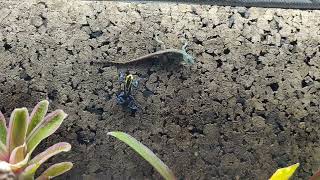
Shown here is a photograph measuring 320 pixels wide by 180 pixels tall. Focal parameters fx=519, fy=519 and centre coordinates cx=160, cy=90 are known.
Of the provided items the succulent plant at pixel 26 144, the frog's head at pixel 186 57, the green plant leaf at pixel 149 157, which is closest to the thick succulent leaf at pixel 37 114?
the succulent plant at pixel 26 144

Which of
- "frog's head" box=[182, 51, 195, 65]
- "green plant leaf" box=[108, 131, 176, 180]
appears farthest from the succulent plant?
"frog's head" box=[182, 51, 195, 65]

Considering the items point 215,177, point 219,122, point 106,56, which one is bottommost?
point 215,177

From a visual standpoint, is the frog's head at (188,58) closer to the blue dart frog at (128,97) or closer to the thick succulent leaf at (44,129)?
the blue dart frog at (128,97)

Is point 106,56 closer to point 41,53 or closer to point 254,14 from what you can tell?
point 41,53

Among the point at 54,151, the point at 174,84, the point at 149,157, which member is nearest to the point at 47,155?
the point at 54,151

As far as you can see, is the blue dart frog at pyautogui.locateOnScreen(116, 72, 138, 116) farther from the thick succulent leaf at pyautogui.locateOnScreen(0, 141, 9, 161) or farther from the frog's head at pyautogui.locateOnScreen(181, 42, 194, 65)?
the thick succulent leaf at pyautogui.locateOnScreen(0, 141, 9, 161)

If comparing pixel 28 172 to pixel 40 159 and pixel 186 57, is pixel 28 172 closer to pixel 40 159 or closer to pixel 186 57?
pixel 40 159

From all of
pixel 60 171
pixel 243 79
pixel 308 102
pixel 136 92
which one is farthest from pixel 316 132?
pixel 60 171
